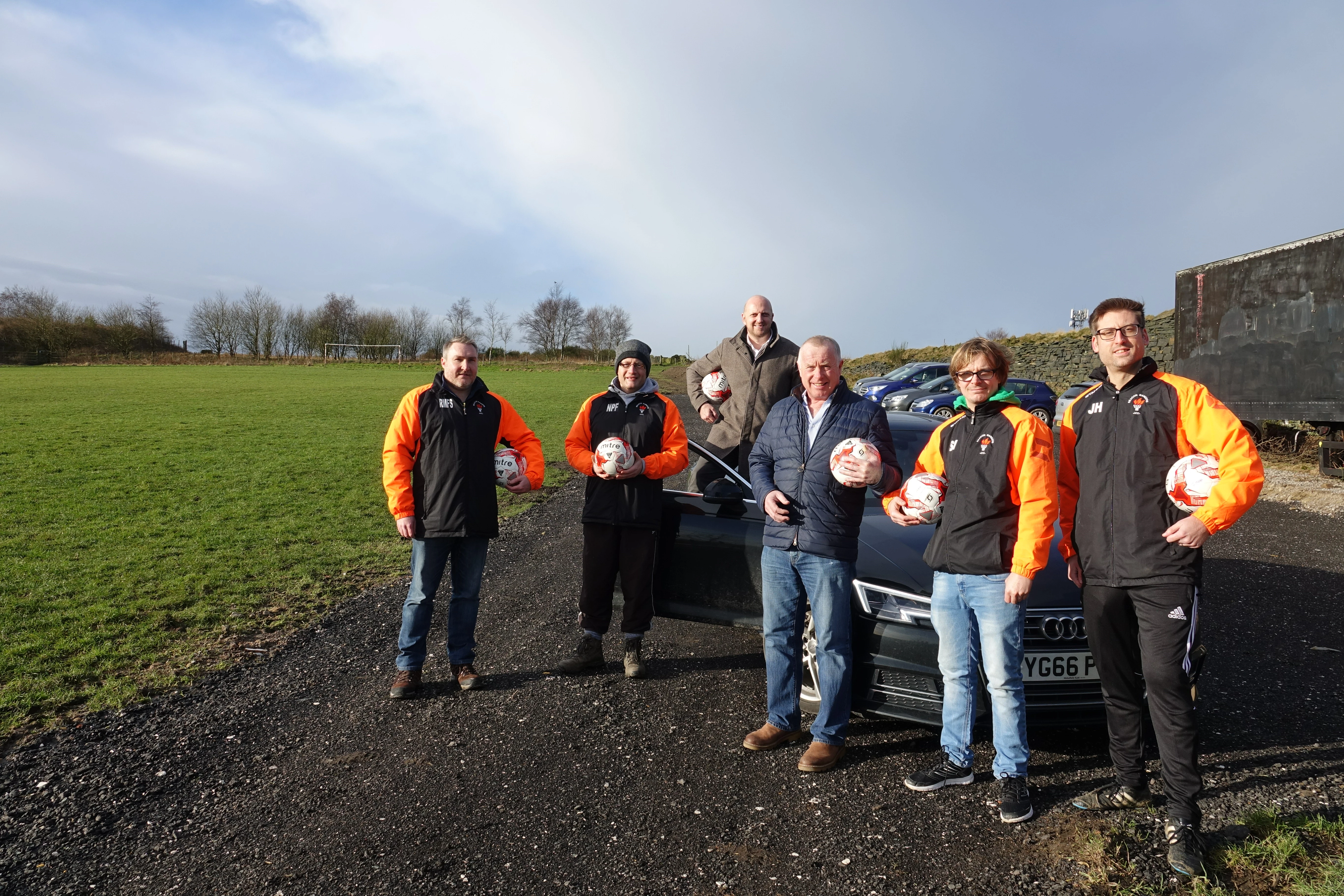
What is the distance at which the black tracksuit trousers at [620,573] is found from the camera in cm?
424

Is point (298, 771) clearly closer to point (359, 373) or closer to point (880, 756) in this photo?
point (880, 756)

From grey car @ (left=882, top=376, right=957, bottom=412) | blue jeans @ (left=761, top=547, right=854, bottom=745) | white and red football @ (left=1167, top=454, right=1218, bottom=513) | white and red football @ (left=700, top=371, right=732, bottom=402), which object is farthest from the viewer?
grey car @ (left=882, top=376, right=957, bottom=412)

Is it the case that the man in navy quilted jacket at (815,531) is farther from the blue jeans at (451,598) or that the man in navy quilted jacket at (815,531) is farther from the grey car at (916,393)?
the grey car at (916,393)

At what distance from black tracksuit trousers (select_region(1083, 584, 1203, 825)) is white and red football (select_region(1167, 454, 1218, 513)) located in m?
0.31

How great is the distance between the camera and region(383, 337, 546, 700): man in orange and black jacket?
4012mm

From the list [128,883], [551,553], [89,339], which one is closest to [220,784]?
[128,883]

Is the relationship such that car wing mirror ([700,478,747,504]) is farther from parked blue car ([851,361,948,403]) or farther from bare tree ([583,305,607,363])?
bare tree ([583,305,607,363])

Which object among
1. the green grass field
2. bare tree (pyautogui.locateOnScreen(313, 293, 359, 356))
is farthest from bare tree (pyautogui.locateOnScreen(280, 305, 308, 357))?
the green grass field

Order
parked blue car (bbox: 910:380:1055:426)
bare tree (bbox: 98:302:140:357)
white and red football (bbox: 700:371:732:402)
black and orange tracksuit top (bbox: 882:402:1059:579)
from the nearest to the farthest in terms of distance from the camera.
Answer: black and orange tracksuit top (bbox: 882:402:1059:579) → white and red football (bbox: 700:371:732:402) → parked blue car (bbox: 910:380:1055:426) → bare tree (bbox: 98:302:140:357)

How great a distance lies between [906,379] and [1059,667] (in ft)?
75.4

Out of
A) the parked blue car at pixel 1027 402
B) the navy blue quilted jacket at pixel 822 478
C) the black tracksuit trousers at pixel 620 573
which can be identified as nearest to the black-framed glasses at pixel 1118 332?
the navy blue quilted jacket at pixel 822 478

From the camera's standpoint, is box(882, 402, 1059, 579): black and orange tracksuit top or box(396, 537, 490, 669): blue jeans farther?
box(396, 537, 490, 669): blue jeans

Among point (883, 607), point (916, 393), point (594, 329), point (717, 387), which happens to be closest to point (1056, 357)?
point (916, 393)

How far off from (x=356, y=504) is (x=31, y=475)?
5.06 metres
